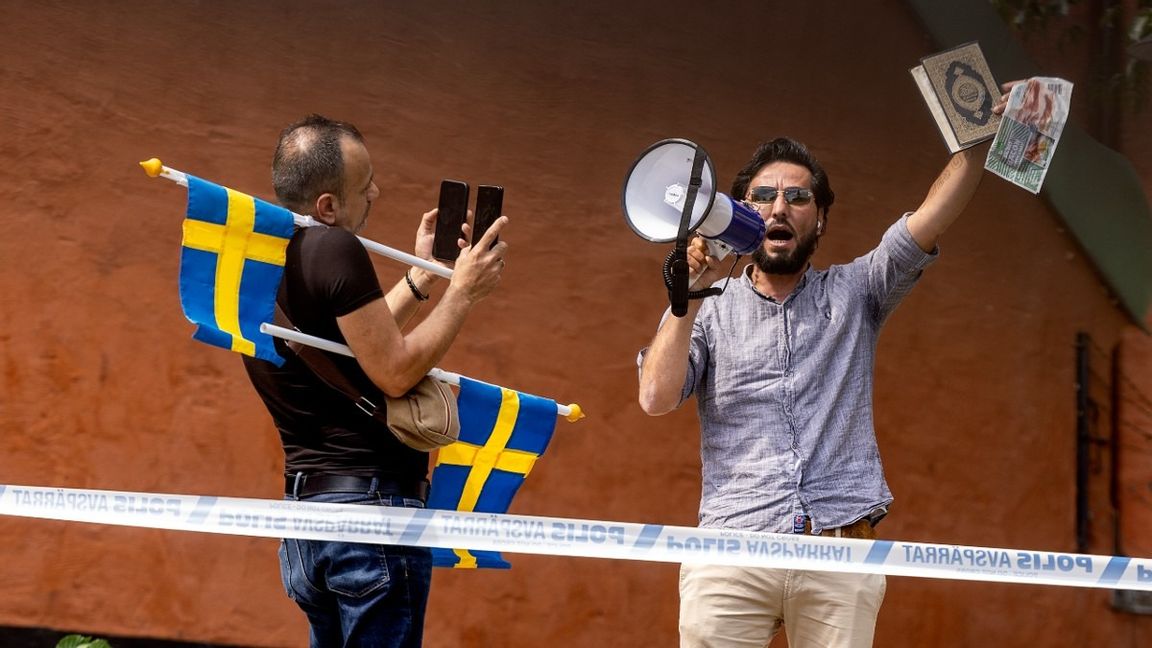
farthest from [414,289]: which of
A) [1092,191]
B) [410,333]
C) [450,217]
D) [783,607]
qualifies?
[1092,191]

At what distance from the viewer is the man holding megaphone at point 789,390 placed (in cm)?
296

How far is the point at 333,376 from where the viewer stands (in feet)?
8.84

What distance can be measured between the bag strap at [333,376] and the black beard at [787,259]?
104 cm

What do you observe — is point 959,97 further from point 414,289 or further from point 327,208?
point 327,208

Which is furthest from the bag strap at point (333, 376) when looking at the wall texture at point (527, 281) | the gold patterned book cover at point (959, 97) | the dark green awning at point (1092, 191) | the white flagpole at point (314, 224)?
the dark green awning at point (1092, 191)

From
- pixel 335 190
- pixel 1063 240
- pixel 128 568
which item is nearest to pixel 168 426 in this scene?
pixel 128 568

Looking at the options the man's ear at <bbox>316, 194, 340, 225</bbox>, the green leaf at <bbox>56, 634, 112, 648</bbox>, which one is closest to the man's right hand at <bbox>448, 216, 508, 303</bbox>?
the man's ear at <bbox>316, 194, 340, 225</bbox>

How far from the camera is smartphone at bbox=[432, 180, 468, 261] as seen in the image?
3.06m

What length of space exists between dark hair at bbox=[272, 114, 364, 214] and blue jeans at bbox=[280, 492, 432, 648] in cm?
66

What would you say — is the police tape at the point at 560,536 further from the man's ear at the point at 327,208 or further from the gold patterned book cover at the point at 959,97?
the gold patterned book cover at the point at 959,97

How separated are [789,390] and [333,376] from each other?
1089 mm

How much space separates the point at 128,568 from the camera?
457 cm

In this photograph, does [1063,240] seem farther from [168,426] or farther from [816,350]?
[168,426]

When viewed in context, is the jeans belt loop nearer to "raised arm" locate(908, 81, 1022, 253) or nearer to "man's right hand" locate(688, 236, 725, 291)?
"man's right hand" locate(688, 236, 725, 291)
